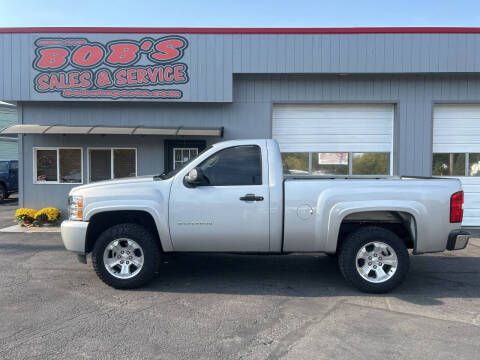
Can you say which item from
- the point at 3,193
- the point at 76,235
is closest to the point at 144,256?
the point at 76,235

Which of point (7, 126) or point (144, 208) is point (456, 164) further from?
point (7, 126)

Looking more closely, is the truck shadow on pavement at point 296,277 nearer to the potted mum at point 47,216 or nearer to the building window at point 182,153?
the building window at point 182,153

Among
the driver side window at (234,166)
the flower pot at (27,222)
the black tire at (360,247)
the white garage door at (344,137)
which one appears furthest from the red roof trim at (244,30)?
the black tire at (360,247)

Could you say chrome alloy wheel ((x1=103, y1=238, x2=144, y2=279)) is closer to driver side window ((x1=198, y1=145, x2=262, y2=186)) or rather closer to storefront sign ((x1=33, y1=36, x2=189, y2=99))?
driver side window ((x1=198, y1=145, x2=262, y2=186))

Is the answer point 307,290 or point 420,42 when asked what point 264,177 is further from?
point 420,42

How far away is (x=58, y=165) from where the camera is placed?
35.6 feet

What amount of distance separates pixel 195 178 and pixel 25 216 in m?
7.40

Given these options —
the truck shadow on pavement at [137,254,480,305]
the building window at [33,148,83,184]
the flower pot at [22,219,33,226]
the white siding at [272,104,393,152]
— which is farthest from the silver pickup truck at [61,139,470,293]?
the building window at [33,148,83,184]

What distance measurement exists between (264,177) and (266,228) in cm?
68

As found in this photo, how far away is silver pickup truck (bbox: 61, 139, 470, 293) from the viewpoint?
486 cm

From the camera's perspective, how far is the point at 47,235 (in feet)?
29.8

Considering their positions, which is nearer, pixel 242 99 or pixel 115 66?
pixel 115 66

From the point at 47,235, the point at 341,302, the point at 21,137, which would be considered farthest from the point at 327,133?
the point at 21,137

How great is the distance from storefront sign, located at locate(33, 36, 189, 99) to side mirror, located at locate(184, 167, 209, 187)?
5.80 m
